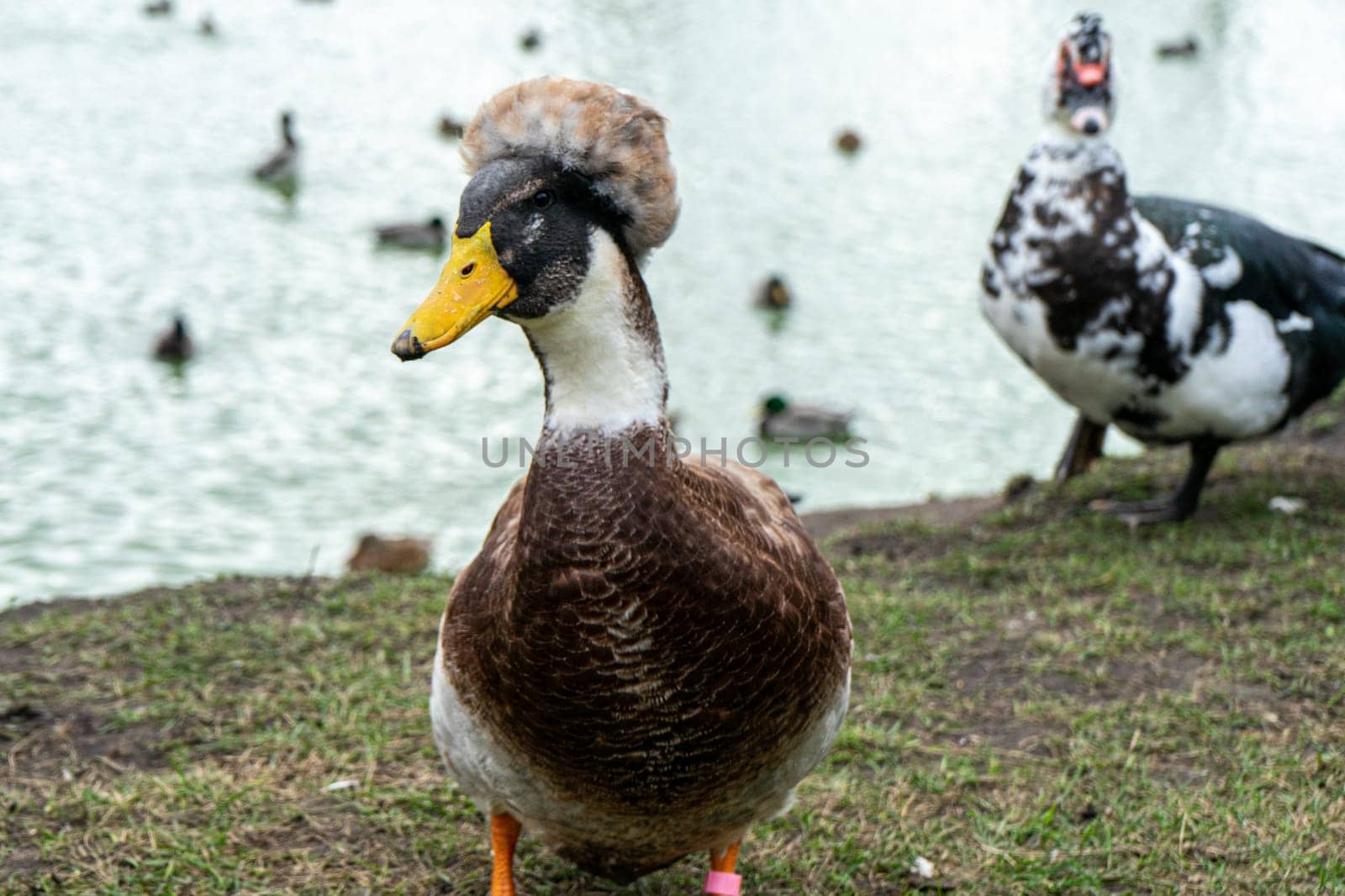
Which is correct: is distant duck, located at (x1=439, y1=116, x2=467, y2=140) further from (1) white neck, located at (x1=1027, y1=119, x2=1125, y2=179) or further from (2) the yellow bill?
(2) the yellow bill

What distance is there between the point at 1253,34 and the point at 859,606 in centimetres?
1849

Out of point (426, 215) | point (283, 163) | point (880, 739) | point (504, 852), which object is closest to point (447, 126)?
point (283, 163)

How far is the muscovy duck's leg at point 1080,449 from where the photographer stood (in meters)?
6.53

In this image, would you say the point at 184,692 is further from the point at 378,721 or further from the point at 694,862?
the point at 694,862

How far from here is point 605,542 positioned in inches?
89.0

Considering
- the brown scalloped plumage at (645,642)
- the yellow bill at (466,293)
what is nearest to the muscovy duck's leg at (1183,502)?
the brown scalloped plumage at (645,642)

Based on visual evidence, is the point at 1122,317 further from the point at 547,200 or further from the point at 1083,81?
the point at 547,200

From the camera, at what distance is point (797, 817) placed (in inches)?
137

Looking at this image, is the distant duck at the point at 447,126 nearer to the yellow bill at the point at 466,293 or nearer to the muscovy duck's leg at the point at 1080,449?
the muscovy duck's leg at the point at 1080,449

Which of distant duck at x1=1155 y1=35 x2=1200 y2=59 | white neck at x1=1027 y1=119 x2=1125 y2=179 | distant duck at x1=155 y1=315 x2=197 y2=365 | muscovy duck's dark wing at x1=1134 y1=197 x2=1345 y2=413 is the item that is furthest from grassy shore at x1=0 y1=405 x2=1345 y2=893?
distant duck at x1=1155 y1=35 x2=1200 y2=59

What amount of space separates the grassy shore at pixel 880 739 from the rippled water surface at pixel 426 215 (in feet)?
7.44

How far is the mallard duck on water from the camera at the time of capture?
7.27ft

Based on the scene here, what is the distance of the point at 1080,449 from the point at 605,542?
4818 millimetres

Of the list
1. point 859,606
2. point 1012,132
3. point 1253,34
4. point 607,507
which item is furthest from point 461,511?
point 1253,34
